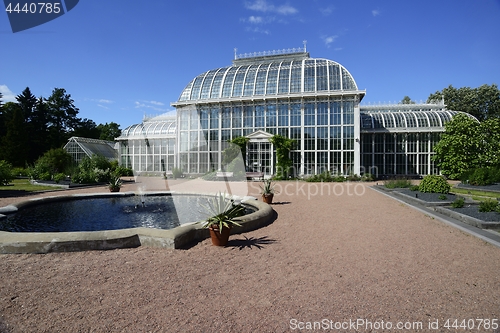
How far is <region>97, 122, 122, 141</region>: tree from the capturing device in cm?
6631

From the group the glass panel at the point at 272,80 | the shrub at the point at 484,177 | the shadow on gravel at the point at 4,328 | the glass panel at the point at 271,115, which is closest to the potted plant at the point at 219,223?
the shadow on gravel at the point at 4,328

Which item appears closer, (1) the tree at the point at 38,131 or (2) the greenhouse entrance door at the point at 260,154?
(2) the greenhouse entrance door at the point at 260,154

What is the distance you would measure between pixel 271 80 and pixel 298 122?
6059 mm

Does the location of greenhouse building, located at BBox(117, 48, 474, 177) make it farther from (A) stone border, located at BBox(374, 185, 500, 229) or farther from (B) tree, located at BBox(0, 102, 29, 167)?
(B) tree, located at BBox(0, 102, 29, 167)

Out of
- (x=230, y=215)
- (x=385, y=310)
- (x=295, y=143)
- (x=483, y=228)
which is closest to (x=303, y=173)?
(x=295, y=143)

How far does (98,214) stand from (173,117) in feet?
127

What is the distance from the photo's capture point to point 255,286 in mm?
4492

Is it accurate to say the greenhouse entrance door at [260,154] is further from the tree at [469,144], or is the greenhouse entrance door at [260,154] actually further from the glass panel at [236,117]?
the tree at [469,144]

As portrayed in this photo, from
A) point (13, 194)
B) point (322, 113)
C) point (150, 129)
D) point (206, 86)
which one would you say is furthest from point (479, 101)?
point (13, 194)

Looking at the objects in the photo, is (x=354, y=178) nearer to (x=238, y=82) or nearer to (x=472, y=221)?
(x=238, y=82)

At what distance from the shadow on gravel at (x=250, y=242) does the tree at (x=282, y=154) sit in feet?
77.3

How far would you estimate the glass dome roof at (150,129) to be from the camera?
135 feet

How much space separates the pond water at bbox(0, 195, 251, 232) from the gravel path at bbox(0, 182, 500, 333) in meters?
2.69

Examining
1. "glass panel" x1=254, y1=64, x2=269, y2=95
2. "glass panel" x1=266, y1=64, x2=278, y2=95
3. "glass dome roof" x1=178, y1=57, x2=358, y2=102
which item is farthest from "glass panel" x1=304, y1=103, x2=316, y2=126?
"glass panel" x1=254, y1=64, x2=269, y2=95
